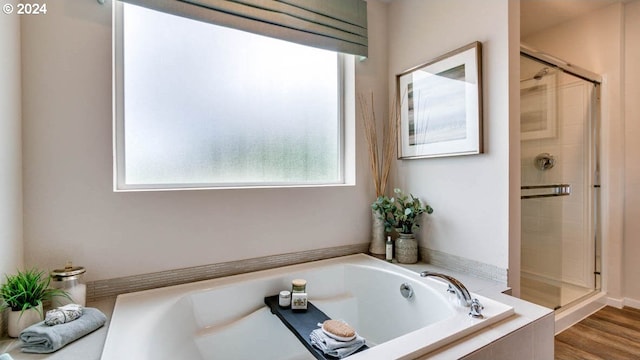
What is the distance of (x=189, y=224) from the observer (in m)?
1.51

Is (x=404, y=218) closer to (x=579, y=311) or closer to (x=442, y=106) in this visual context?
(x=442, y=106)

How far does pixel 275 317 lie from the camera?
1482 millimetres

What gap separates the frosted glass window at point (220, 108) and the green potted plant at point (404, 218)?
39 cm

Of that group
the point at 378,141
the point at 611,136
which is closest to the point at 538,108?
the point at 611,136

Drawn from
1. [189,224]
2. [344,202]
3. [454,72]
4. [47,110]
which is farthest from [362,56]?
Answer: [47,110]

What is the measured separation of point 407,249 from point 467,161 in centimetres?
66

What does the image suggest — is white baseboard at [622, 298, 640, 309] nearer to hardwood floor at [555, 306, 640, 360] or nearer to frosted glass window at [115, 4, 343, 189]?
hardwood floor at [555, 306, 640, 360]

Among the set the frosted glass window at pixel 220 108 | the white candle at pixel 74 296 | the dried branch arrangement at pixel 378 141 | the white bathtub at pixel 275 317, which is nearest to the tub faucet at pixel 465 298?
the white bathtub at pixel 275 317

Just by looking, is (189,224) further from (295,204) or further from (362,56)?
(362,56)

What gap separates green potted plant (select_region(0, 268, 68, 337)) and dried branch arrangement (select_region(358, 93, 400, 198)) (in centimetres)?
184

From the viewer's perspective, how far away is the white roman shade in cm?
146

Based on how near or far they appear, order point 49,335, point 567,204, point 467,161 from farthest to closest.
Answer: point 567,204 → point 467,161 → point 49,335

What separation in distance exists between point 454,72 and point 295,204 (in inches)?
49.3

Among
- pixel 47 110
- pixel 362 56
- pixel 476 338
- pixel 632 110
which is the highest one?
pixel 362 56
